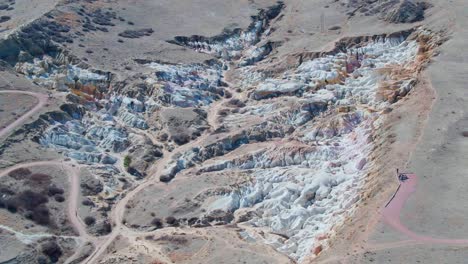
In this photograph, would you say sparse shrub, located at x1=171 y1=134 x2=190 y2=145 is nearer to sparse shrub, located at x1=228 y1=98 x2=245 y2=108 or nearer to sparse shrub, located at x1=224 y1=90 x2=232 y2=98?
sparse shrub, located at x1=228 y1=98 x2=245 y2=108

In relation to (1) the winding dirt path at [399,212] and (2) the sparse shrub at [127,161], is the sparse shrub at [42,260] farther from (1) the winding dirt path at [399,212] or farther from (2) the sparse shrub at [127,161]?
(1) the winding dirt path at [399,212]

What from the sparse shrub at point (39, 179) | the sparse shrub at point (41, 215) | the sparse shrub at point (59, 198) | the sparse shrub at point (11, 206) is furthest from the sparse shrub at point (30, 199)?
the sparse shrub at point (39, 179)

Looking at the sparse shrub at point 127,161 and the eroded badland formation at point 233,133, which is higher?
the eroded badland formation at point 233,133

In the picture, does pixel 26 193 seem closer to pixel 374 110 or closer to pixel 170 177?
pixel 170 177

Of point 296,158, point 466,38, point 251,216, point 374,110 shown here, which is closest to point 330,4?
point 466,38

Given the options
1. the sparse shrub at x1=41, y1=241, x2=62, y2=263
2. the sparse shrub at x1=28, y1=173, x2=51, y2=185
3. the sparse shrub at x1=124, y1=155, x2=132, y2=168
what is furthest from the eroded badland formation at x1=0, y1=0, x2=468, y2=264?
the sparse shrub at x1=124, y1=155, x2=132, y2=168
